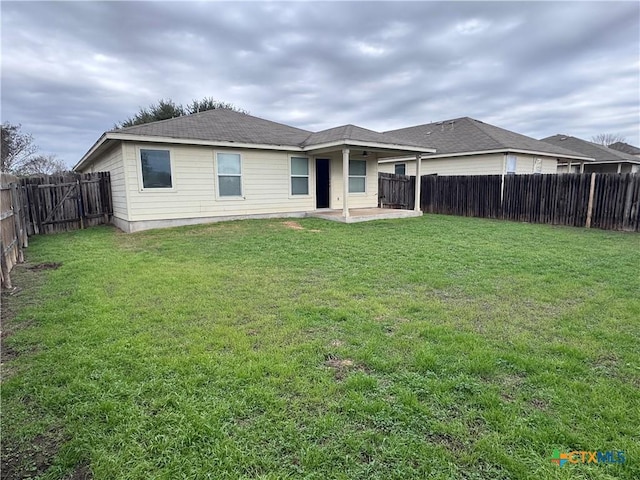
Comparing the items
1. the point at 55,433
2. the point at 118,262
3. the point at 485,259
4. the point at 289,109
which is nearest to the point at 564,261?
the point at 485,259

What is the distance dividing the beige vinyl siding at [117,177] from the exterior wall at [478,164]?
1377cm

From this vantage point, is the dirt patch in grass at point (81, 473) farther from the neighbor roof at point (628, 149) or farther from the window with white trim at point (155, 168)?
the neighbor roof at point (628, 149)

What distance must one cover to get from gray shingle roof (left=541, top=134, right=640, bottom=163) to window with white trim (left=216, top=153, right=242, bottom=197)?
2402cm

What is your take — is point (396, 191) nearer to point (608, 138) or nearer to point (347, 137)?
point (347, 137)

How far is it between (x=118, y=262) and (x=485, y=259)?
265 inches

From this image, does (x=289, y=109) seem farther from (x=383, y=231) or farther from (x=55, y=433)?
(x=55, y=433)

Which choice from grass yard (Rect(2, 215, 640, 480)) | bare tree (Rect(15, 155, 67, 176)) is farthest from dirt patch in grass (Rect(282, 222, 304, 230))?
bare tree (Rect(15, 155, 67, 176))

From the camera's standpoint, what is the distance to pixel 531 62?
1359 centimetres

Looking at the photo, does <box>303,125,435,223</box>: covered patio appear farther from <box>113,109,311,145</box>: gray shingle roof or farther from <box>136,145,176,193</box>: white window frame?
<box>136,145,176,193</box>: white window frame

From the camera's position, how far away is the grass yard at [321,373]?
5.98 ft

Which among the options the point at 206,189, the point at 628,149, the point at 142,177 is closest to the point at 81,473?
the point at 142,177

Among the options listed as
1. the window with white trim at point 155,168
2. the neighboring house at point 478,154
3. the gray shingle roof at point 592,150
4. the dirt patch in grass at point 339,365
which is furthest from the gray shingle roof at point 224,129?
the gray shingle roof at point 592,150

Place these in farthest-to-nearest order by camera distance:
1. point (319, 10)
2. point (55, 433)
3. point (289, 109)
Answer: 1. point (289, 109)
2. point (319, 10)
3. point (55, 433)

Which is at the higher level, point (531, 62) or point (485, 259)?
point (531, 62)
